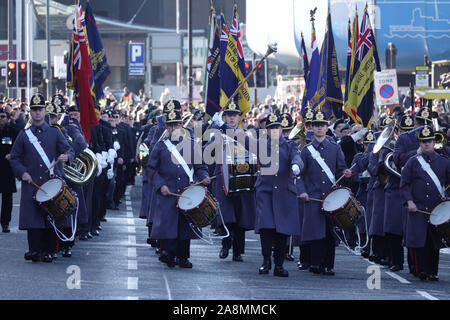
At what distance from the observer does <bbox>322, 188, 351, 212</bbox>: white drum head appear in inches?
539

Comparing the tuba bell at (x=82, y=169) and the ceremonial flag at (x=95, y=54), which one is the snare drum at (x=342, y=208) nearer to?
the tuba bell at (x=82, y=169)

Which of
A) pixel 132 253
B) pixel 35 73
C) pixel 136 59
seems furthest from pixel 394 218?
pixel 136 59

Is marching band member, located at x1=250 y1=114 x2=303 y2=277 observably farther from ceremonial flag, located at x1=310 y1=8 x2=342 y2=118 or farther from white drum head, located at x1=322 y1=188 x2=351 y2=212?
ceremonial flag, located at x1=310 y1=8 x2=342 y2=118

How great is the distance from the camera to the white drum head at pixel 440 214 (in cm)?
1318

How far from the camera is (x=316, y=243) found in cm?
1389

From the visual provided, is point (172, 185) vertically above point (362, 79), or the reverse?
point (362, 79)

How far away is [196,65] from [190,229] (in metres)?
57.5

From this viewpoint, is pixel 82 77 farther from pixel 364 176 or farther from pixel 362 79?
pixel 362 79

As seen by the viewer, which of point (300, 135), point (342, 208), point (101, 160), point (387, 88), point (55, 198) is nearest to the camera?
point (342, 208)

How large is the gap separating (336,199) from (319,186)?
1.03 ft

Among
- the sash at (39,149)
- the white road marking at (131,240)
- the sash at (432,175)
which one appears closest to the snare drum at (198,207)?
the sash at (39,149)

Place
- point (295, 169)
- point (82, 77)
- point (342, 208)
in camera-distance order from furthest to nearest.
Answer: point (82, 77)
point (342, 208)
point (295, 169)

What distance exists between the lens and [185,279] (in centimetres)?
1287
